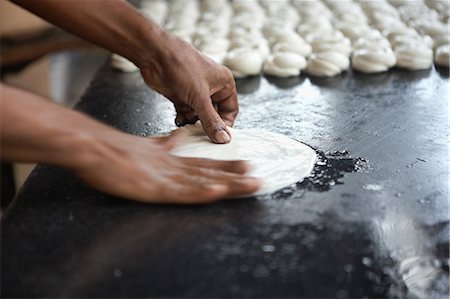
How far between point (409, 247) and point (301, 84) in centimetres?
127

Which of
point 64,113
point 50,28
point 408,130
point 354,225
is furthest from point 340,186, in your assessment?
point 50,28

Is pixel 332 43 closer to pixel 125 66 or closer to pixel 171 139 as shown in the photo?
pixel 125 66

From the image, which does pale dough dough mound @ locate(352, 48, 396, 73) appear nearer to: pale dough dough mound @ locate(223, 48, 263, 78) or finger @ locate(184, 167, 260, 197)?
pale dough dough mound @ locate(223, 48, 263, 78)

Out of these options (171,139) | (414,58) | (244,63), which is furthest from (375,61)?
(171,139)

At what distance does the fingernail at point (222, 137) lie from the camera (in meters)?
1.73

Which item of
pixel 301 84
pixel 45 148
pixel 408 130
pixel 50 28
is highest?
pixel 45 148

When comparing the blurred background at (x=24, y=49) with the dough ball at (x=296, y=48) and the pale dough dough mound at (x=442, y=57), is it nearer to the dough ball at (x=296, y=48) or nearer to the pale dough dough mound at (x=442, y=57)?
the dough ball at (x=296, y=48)

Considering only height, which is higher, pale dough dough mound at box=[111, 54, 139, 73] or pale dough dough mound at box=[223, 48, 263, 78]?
pale dough dough mound at box=[223, 48, 263, 78]

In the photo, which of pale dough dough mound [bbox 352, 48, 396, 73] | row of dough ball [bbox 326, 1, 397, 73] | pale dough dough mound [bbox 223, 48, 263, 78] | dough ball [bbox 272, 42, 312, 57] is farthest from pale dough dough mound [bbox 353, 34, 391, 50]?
pale dough dough mound [bbox 223, 48, 263, 78]

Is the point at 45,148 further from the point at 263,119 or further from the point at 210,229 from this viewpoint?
the point at 263,119

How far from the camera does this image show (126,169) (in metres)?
1.36

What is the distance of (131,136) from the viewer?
148 centimetres

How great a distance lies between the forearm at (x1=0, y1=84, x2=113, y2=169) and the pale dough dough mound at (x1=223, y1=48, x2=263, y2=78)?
1337 mm

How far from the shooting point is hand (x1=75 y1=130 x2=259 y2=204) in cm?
134
